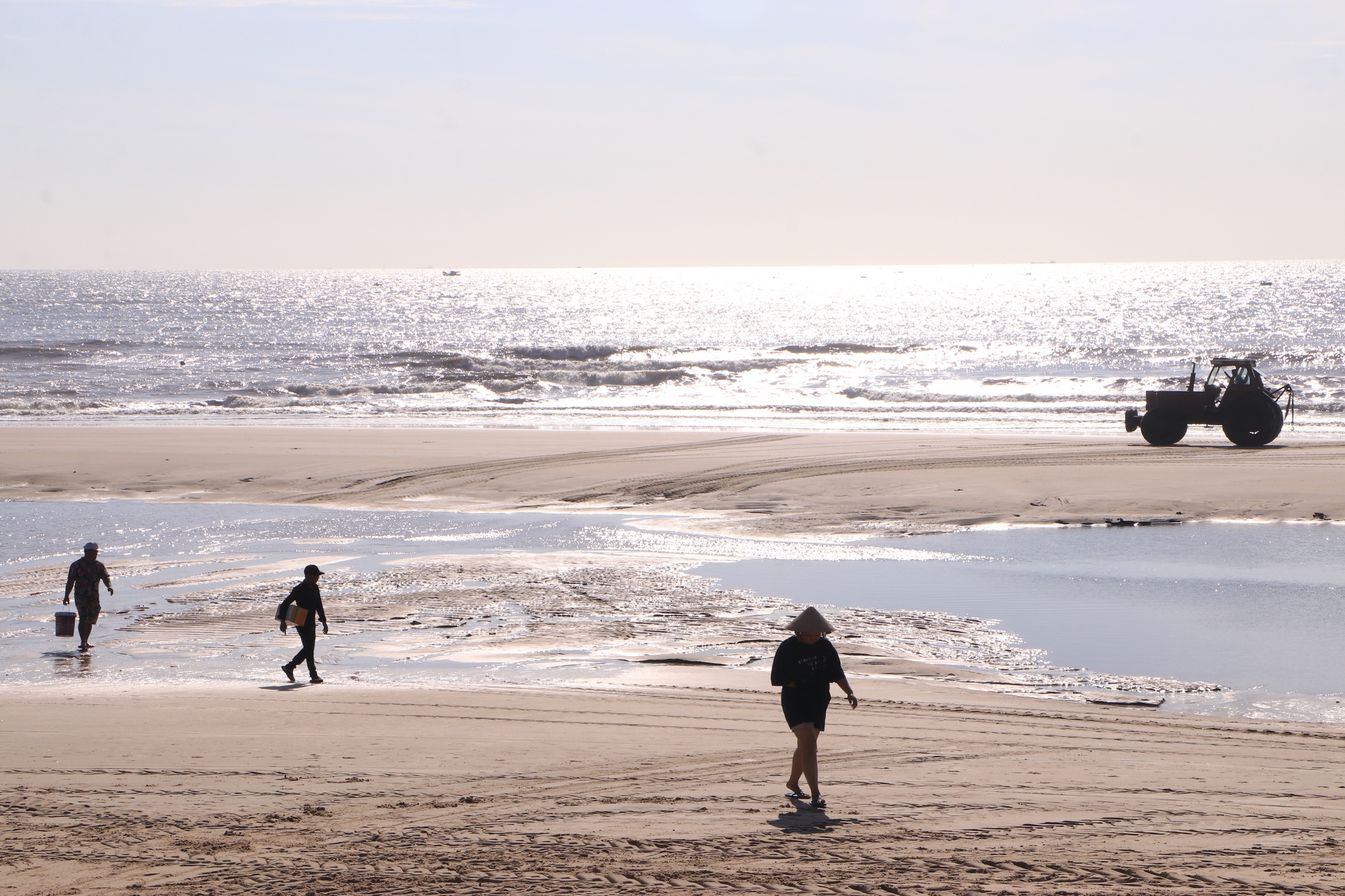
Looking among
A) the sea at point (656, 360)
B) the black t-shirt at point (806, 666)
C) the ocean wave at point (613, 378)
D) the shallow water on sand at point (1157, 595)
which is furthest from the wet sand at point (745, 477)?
the ocean wave at point (613, 378)

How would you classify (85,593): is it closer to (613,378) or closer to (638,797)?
(638,797)

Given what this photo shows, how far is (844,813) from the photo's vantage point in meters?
6.67

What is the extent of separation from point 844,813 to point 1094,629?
619 centimetres

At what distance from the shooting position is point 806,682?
22.9 ft

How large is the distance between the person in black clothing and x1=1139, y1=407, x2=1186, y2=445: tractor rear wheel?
21568 mm

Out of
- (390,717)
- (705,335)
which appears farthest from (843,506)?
(705,335)

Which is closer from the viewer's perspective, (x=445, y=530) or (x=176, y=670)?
(x=176, y=670)

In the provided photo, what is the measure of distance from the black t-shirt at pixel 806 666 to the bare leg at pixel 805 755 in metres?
0.24

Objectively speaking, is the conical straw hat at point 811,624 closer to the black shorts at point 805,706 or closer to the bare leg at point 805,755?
the black shorts at point 805,706

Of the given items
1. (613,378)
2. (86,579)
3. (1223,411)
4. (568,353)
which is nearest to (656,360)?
(568,353)

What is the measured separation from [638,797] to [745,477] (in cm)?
1601

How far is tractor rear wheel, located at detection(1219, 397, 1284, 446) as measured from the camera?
26391mm

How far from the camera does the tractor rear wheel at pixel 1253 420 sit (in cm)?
2639

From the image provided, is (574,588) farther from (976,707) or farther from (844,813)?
(844,813)
